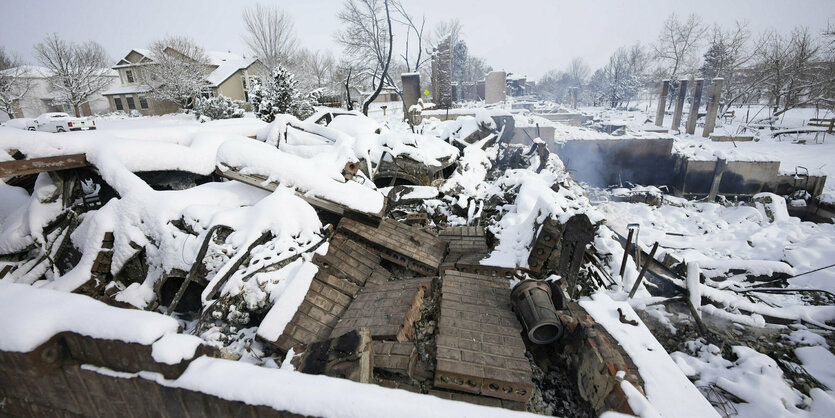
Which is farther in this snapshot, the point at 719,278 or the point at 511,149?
the point at 511,149

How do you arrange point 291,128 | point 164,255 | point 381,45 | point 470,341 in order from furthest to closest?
point 381,45 → point 291,128 → point 164,255 → point 470,341

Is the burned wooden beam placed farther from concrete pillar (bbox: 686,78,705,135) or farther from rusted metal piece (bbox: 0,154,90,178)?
concrete pillar (bbox: 686,78,705,135)

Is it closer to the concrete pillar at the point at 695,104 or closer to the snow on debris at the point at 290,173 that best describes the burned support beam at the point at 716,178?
the concrete pillar at the point at 695,104

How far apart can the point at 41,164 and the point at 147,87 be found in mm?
34055

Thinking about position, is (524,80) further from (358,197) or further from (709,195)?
(358,197)

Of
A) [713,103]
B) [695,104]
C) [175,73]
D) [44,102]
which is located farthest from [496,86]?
[44,102]

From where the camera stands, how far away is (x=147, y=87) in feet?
96.8

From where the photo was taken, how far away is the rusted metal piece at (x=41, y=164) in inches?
133

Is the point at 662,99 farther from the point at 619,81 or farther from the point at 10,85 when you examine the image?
the point at 10,85

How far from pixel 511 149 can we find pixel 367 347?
9357 millimetres

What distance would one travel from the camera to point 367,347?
7.10 feet

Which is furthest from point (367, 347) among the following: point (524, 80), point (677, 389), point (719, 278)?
point (524, 80)

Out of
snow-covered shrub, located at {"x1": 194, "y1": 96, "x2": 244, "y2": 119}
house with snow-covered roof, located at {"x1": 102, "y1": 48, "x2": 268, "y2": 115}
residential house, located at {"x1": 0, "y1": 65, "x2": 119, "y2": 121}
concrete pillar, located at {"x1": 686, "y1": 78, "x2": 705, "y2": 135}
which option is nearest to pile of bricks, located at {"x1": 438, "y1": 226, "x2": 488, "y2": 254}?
snow-covered shrub, located at {"x1": 194, "y1": 96, "x2": 244, "y2": 119}

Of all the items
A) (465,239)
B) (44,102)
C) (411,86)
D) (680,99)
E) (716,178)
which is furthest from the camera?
(44,102)
